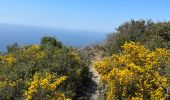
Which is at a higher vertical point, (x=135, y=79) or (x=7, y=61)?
(x=135, y=79)

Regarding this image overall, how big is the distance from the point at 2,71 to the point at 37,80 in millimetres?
3961

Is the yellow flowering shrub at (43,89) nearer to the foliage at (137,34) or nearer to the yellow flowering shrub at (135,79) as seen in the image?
the yellow flowering shrub at (135,79)

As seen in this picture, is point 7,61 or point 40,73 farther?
point 7,61

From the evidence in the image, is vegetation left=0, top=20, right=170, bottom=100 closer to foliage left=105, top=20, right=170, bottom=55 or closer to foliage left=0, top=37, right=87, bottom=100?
foliage left=0, top=37, right=87, bottom=100

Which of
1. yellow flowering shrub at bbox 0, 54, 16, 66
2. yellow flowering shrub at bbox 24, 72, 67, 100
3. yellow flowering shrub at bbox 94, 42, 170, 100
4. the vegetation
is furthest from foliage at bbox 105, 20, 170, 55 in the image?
yellow flowering shrub at bbox 24, 72, 67, 100

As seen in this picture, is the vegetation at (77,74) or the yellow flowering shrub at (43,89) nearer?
the yellow flowering shrub at (43,89)

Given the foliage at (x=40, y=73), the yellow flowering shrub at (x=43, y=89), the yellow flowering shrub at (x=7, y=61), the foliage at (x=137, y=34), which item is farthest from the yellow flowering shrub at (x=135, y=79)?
the foliage at (x=137, y=34)

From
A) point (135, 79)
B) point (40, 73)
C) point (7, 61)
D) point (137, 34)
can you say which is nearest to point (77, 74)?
point (7, 61)

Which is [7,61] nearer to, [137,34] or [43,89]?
[43,89]

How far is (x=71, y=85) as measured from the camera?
52.6 ft

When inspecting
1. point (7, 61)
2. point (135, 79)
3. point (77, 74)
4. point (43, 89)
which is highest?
point (135, 79)

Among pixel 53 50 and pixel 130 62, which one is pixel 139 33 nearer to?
pixel 53 50

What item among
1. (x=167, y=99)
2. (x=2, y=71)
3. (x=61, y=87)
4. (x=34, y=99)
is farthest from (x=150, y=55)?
(x=2, y=71)

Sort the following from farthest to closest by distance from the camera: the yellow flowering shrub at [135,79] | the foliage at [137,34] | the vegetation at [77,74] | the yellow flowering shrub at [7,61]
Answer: the foliage at [137,34], the yellow flowering shrub at [7,61], the yellow flowering shrub at [135,79], the vegetation at [77,74]
